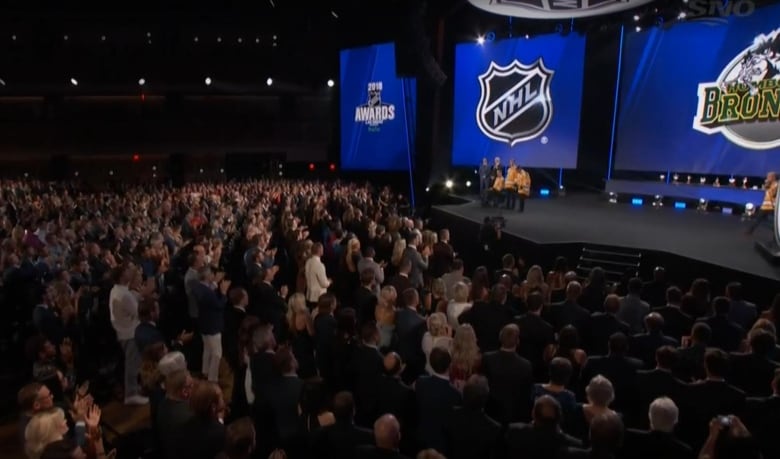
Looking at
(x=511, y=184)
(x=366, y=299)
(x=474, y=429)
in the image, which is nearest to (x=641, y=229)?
(x=511, y=184)

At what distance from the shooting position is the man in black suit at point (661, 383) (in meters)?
3.67

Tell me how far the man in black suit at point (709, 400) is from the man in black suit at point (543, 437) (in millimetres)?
1076

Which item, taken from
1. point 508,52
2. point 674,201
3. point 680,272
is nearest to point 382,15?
point 508,52

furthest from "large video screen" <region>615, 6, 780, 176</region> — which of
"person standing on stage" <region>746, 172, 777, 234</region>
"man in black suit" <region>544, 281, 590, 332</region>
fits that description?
"man in black suit" <region>544, 281, 590, 332</region>

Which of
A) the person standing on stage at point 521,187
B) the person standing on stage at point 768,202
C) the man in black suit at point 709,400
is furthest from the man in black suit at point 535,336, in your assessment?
the person standing on stage at point 521,187

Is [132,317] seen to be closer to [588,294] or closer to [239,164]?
[588,294]

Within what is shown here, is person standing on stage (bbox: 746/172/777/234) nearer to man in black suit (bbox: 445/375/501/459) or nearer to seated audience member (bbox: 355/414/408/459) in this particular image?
man in black suit (bbox: 445/375/501/459)

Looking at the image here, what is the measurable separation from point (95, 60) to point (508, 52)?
51.4ft

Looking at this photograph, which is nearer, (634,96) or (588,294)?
(588,294)

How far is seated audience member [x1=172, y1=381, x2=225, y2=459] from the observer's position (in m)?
3.12

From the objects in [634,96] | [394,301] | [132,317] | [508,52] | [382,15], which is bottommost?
[132,317]

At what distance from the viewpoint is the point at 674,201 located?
1491cm

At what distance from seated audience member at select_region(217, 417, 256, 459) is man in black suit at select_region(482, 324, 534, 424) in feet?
5.68

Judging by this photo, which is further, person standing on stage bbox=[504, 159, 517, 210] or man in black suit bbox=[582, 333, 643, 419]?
person standing on stage bbox=[504, 159, 517, 210]
